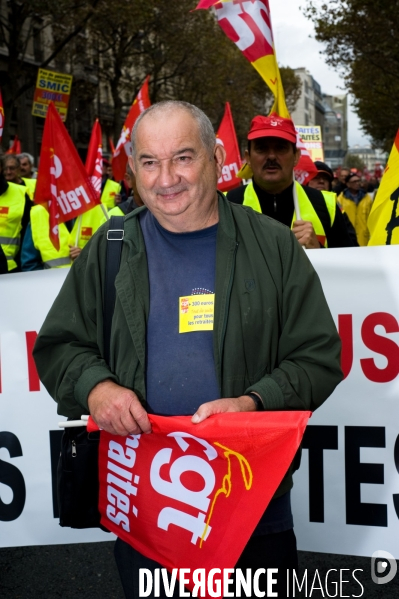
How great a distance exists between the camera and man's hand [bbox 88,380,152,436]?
2000mm

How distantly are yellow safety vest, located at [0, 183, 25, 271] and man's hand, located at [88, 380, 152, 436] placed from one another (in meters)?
4.14

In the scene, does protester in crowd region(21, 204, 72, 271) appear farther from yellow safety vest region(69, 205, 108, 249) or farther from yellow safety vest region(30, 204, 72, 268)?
yellow safety vest region(69, 205, 108, 249)

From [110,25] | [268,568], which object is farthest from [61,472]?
[110,25]

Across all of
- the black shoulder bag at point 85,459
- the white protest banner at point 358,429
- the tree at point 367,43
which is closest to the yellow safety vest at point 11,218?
the white protest banner at point 358,429

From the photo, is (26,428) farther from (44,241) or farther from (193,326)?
(44,241)

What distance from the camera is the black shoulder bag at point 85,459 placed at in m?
2.19

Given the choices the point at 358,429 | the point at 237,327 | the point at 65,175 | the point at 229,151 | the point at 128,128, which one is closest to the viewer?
the point at 237,327

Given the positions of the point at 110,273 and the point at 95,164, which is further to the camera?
the point at 95,164

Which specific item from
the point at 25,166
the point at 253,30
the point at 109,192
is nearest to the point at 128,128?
the point at 25,166

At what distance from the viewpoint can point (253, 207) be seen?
4.27m

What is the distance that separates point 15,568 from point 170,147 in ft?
9.17

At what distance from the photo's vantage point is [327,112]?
620ft

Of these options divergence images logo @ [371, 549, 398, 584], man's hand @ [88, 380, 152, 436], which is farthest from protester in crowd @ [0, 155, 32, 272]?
man's hand @ [88, 380, 152, 436]

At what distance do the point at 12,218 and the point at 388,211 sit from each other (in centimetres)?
334
